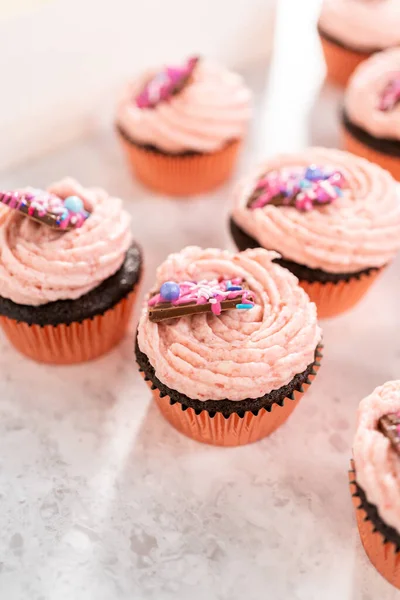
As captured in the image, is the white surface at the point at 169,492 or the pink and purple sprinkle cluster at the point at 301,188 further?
the pink and purple sprinkle cluster at the point at 301,188

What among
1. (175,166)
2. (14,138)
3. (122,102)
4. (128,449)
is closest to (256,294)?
(128,449)

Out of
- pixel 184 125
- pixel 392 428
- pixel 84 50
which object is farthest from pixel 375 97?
pixel 392 428

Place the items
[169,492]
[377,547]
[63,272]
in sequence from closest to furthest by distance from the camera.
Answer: [377,547], [169,492], [63,272]

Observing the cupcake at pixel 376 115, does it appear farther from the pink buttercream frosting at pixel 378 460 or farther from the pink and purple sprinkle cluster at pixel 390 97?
the pink buttercream frosting at pixel 378 460

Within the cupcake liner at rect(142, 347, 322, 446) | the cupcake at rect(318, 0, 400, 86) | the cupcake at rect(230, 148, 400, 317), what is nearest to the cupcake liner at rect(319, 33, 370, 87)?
the cupcake at rect(318, 0, 400, 86)

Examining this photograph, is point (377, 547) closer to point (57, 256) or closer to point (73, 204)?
point (57, 256)

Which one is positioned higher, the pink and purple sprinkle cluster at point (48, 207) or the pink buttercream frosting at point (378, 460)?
the pink and purple sprinkle cluster at point (48, 207)

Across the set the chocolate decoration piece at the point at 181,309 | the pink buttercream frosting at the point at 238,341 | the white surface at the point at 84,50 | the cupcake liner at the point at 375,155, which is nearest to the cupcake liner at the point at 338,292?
the pink buttercream frosting at the point at 238,341
